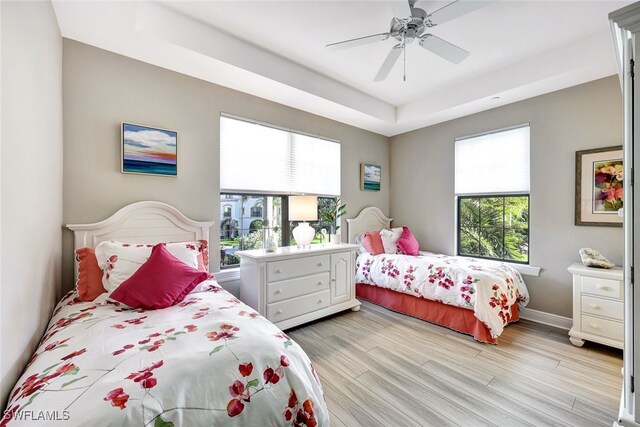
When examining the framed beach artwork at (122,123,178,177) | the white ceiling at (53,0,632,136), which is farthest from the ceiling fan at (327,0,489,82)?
the framed beach artwork at (122,123,178,177)

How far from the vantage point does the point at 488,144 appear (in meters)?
3.53

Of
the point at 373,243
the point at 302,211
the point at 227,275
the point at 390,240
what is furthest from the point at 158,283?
the point at 390,240

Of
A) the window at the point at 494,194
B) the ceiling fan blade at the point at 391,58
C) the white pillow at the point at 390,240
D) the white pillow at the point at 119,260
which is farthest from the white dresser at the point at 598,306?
the white pillow at the point at 119,260

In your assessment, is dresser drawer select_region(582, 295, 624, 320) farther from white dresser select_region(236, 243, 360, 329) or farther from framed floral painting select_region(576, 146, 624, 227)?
white dresser select_region(236, 243, 360, 329)

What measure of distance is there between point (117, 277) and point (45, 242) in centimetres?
43

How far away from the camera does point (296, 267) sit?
2.79 meters

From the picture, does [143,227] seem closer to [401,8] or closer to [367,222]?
[401,8]

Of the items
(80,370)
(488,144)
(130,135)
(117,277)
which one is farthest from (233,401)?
(488,144)

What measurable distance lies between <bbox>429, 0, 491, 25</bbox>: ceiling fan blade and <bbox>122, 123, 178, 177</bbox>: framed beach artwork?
2.31 meters

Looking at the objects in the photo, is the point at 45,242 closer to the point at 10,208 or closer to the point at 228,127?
the point at 10,208

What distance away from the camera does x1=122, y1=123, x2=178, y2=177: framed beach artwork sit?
7.65 feet

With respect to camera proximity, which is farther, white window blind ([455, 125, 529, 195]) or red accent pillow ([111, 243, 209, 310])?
white window blind ([455, 125, 529, 195])

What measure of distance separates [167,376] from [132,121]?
2.24m

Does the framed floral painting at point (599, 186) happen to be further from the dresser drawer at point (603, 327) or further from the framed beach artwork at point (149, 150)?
the framed beach artwork at point (149, 150)
